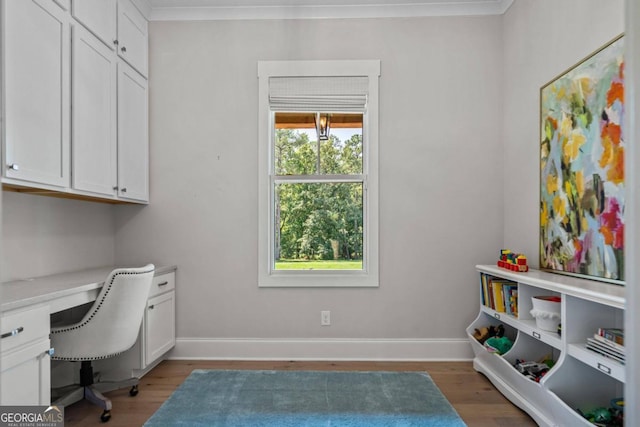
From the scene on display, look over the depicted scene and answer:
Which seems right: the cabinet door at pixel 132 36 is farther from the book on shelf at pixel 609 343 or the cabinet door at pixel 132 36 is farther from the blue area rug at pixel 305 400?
the book on shelf at pixel 609 343

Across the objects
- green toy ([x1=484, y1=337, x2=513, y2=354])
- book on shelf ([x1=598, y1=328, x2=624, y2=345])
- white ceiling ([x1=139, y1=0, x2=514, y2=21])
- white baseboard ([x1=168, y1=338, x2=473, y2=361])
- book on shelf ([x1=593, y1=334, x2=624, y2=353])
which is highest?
white ceiling ([x1=139, y1=0, x2=514, y2=21])

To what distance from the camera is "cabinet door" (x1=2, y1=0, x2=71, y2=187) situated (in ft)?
6.27

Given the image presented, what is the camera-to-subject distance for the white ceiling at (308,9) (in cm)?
328

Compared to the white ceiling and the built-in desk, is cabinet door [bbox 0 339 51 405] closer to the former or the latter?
the built-in desk

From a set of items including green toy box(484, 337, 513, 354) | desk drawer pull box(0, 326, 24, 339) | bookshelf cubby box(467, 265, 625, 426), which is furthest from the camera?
green toy box(484, 337, 513, 354)

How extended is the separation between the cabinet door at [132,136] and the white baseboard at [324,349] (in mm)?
1281

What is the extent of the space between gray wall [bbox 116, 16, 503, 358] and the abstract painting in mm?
705

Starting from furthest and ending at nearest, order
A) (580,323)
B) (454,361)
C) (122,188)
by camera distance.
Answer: (454,361) → (122,188) → (580,323)

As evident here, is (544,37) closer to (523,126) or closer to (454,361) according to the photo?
(523,126)

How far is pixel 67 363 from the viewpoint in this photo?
274cm

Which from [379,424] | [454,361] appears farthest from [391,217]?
[379,424]

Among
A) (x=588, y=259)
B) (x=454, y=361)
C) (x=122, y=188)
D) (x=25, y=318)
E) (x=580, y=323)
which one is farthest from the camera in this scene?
(x=454, y=361)

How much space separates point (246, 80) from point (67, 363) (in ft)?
7.97

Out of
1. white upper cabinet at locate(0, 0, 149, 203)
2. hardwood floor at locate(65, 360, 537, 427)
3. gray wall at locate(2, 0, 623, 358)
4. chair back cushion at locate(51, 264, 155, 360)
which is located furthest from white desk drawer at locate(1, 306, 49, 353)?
gray wall at locate(2, 0, 623, 358)
